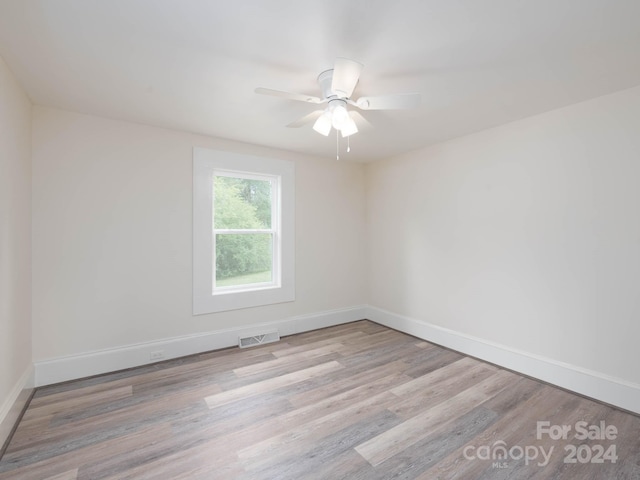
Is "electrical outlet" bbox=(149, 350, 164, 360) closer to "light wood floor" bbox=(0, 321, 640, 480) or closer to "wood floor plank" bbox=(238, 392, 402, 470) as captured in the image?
"light wood floor" bbox=(0, 321, 640, 480)

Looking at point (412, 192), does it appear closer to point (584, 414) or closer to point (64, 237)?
point (584, 414)

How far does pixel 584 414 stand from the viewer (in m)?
2.14

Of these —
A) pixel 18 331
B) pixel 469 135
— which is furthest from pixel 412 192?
pixel 18 331

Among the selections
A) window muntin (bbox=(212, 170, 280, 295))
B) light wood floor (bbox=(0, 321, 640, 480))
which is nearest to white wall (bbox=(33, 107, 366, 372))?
window muntin (bbox=(212, 170, 280, 295))

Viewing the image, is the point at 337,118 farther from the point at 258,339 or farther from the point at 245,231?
the point at 258,339

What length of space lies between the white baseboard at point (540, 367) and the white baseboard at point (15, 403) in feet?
11.9

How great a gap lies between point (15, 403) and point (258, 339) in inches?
78.7

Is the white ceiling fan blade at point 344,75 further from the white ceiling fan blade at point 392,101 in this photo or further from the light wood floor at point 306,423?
the light wood floor at point 306,423

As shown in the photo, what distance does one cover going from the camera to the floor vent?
341cm

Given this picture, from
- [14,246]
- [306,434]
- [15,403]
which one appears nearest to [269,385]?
[306,434]

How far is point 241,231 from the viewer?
3523 mm

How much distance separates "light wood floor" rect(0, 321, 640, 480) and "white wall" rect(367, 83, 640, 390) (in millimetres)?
510

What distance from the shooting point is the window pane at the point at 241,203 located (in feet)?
11.2

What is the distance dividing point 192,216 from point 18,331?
1591 mm
